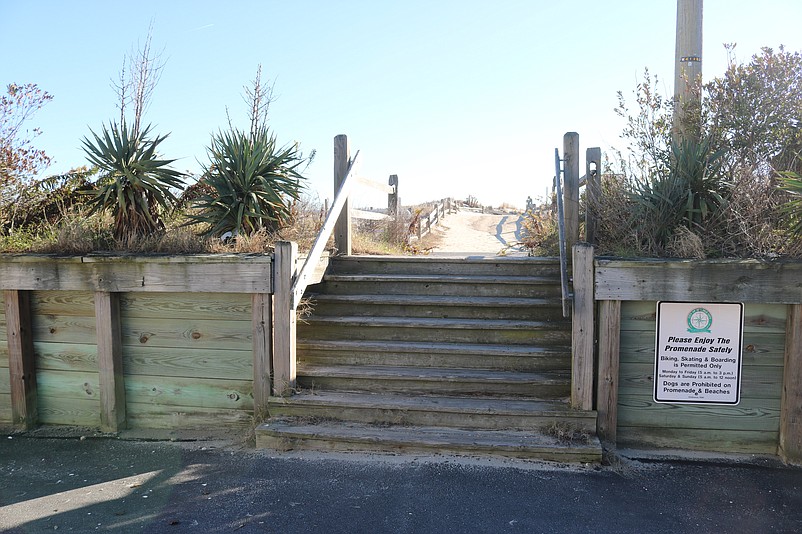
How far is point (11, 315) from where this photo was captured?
16.6 feet

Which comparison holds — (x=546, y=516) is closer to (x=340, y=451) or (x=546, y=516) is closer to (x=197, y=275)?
(x=340, y=451)

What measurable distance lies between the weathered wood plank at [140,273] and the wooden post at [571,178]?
2.89 meters

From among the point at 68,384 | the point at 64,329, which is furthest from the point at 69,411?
the point at 64,329

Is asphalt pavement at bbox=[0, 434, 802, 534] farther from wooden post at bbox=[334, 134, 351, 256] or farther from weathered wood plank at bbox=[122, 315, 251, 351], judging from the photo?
wooden post at bbox=[334, 134, 351, 256]

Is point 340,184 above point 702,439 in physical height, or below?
above

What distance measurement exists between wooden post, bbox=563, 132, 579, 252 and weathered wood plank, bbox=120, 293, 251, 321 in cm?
313

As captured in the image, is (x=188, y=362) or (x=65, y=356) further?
(x=65, y=356)

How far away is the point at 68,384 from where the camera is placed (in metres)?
5.13

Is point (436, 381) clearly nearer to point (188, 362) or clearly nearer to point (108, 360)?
point (188, 362)

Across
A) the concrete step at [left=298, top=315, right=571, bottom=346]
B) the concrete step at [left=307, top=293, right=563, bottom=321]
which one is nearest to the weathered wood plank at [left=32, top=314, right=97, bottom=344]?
the concrete step at [left=298, top=315, right=571, bottom=346]

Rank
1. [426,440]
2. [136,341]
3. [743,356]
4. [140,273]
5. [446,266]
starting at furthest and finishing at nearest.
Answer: [446,266]
[136,341]
[140,273]
[743,356]
[426,440]

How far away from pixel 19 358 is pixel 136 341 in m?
1.05

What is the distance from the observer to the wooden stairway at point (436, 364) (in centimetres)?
427

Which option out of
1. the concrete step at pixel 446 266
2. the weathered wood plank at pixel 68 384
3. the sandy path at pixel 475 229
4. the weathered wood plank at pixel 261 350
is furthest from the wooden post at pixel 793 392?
the sandy path at pixel 475 229
